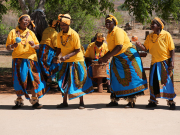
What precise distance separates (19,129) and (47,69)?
3941 mm

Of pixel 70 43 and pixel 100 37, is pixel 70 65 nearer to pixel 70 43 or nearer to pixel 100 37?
pixel 70 43

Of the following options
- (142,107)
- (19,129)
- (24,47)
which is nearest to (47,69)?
(24,47)

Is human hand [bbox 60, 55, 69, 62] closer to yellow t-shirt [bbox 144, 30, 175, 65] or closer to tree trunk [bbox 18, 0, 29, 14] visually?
yellow t-shirt [bbox 144, 30, 175, 65]

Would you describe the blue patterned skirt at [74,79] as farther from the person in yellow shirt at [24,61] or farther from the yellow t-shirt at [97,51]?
the yellow t-shirt at [97,51]

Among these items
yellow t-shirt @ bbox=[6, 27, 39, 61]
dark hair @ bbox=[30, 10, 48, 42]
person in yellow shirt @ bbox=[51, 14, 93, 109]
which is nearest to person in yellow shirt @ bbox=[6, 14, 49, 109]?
yellow t-shirt @ bbox=[6, 27, 39, 61]

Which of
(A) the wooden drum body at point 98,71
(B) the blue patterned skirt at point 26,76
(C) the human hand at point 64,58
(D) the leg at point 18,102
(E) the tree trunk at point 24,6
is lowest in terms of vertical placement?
(D) the leg at point 18,102

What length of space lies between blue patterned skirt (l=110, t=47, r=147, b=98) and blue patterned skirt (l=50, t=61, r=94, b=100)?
639 mm

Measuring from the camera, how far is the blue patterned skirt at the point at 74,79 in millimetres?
5895

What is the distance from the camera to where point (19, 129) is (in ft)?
15.0

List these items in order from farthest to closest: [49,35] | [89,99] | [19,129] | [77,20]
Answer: [77,20] → [49,35] → [89,99] → [19,129]

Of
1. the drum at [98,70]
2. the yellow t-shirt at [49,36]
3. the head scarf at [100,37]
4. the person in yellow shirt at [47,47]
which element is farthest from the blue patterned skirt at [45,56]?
the head scarf at [100,37]

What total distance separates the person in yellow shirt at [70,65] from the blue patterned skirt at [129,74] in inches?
24.9

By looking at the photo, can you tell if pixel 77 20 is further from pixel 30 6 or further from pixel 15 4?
pixel 30 6

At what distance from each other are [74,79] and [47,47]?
258 centimetres
